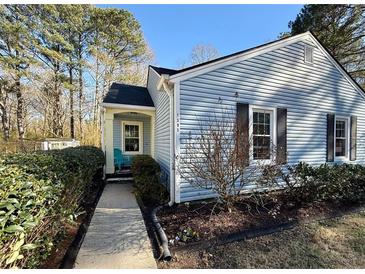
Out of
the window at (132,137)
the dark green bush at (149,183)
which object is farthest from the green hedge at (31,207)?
the window at (132,137)

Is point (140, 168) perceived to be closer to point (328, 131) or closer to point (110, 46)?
point (328, 131)

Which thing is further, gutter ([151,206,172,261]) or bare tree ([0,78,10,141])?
bare tree ([0,78,10,141])

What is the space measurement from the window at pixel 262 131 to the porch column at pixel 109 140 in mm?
5152

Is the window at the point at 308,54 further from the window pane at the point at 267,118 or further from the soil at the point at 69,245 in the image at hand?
the soil at the point at 69,245

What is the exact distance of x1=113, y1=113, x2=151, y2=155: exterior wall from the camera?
380 inches

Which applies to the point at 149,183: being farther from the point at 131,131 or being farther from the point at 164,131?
the point at 131,131

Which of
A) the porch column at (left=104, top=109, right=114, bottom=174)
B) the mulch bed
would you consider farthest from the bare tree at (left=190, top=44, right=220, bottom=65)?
the mulch bed

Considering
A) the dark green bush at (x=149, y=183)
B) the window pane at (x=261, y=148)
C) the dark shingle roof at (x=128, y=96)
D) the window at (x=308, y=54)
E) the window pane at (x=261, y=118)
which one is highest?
the window at (x=308, y=54)

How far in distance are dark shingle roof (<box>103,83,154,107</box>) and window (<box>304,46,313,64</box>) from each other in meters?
5.81

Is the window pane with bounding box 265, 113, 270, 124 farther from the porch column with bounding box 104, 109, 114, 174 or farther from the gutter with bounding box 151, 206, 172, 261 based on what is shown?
the porch column with bounding box 104, 109, 114, 174

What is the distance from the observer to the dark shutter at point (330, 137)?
24.6 feet
